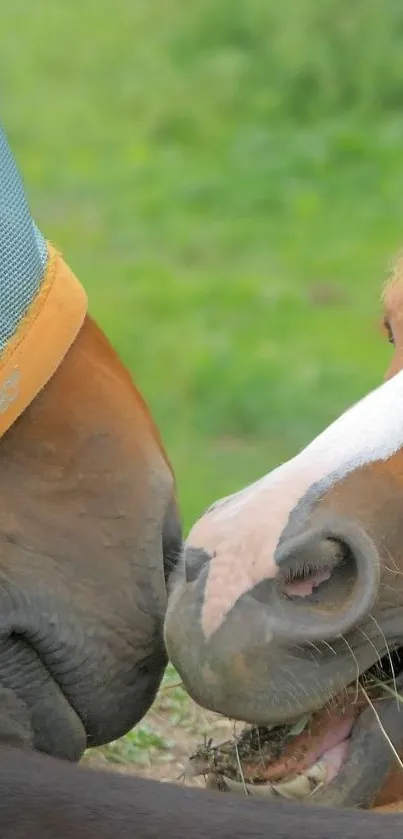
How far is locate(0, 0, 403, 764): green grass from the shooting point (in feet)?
17.7

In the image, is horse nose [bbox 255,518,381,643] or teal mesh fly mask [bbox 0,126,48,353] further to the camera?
teal mesh fly mask [bbox 0,126,48,353]

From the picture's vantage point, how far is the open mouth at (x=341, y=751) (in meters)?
2.21

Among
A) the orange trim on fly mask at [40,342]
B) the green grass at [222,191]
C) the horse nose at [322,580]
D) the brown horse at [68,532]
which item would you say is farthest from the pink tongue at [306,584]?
the green grass at [222,191]

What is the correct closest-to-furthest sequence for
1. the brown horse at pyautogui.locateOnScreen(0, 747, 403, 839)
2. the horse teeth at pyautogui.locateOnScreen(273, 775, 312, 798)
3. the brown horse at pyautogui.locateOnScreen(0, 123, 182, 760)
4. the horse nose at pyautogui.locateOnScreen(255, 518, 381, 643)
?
the brown horse at pyautogui.locateOnScreen(0, 747, 403, 839)
the horse nose at pyautogui.locateOnScreen(255, 518, 381, 643)
the horse teeth at pyautogui.locateOnScreen(273, 775, 312, 798)
the brown horse at pyautogui.locateOnScreen(0, 123, 182, 760)

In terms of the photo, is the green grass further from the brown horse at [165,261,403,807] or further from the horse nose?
the horse nose

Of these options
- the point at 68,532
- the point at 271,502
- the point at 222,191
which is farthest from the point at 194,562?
the point at 222,191

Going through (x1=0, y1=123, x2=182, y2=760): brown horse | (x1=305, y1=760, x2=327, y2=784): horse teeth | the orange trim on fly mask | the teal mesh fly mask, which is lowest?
(x1=305, y1=760, x2=327, y2=784): horse teeth

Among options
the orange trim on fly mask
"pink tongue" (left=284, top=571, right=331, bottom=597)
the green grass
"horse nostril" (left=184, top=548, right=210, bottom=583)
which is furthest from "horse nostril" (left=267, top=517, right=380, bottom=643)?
the green grass

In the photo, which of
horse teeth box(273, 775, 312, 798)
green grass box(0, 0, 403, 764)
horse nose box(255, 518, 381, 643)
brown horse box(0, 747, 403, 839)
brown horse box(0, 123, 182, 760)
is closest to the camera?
brown horse box(0, 747, 403, 839)

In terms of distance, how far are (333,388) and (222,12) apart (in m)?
4.21

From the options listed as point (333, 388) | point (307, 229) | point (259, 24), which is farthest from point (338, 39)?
point (333, 388)

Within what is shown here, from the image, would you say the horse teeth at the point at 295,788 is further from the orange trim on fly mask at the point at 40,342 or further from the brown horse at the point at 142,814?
the orange trim on fly mask at the point at 40,342

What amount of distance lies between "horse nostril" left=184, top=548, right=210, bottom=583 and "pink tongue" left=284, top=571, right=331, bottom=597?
129 millimetres

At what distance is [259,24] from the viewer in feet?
27.8
